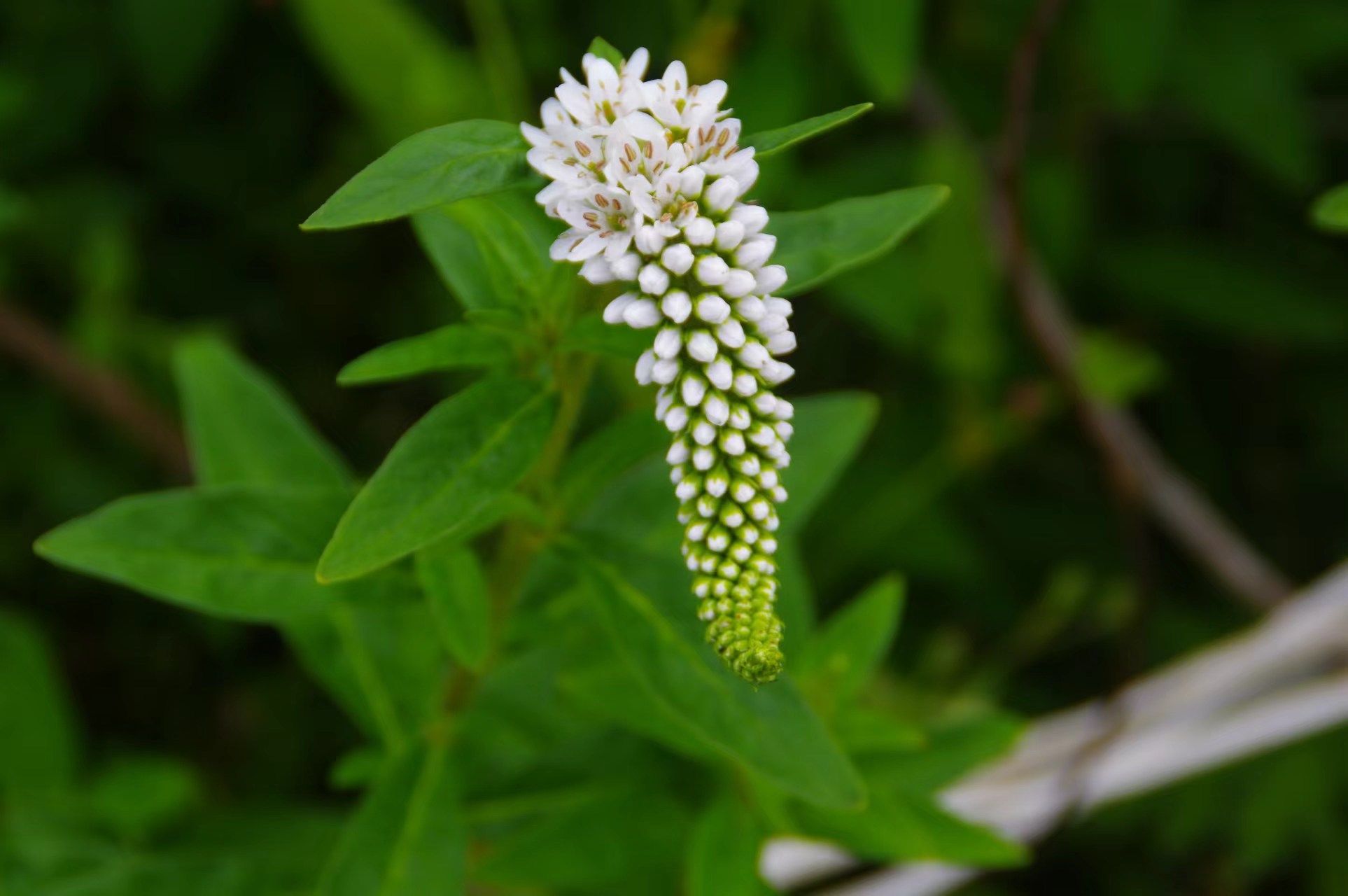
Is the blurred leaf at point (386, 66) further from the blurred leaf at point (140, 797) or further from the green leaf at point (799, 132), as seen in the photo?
the green leaf at point (799, 132)

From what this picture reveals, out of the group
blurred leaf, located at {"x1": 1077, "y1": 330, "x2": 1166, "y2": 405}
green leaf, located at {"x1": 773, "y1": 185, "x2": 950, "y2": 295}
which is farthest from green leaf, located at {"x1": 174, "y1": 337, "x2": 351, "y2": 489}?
blurred leaf, located at {"x1": 1077, "y1": 330, "x2": 1166, "y2": 405}

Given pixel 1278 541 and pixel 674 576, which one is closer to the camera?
pixel 674 576

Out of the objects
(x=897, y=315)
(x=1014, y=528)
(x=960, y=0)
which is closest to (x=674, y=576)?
(x=897, y=315)

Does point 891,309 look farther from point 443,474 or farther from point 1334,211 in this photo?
point 443,474

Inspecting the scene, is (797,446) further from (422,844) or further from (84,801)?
(84,801)

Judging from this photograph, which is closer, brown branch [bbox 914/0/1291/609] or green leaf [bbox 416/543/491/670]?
green leaf [bbox 416/543/491/670]

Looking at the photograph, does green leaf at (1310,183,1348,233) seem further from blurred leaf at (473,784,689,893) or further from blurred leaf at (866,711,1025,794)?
blurred leaf at (473,784,689,893)
